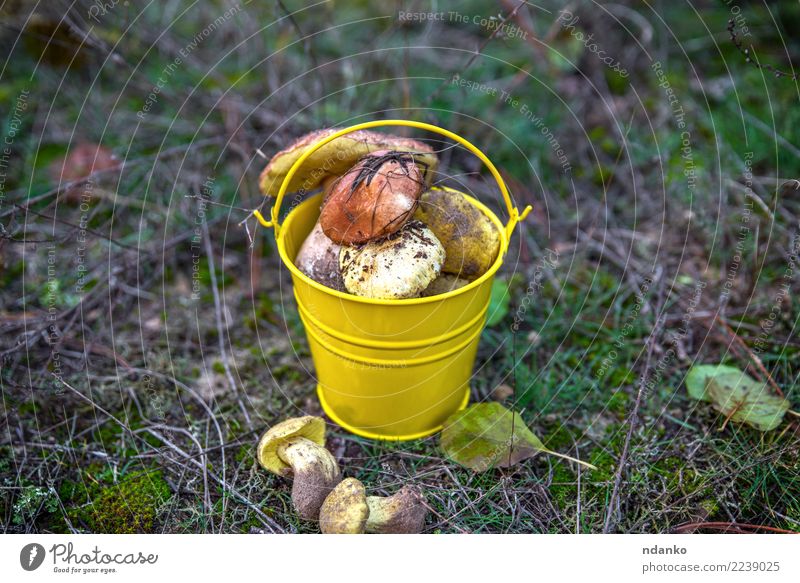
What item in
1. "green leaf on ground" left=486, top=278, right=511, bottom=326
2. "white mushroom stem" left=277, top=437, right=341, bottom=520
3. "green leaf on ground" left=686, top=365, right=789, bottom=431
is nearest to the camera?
"white mushroom stem" left=277, top=437, right=341, bottom=520

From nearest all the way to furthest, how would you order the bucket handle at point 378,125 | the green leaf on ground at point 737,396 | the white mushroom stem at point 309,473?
the bucket handle at point 378,125 < the white mushroom stem at point 309,473 < the green leaf on ground at point 737,396

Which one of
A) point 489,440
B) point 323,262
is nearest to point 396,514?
point 489,440

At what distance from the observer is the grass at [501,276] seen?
1928mm

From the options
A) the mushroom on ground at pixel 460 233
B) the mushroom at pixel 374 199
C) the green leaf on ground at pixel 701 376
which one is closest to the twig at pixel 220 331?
the mushroom at pixel 374 199

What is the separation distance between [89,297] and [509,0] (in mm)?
2799

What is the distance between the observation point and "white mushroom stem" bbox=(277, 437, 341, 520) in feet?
5.76

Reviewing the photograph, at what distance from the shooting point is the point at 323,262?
1866 mm

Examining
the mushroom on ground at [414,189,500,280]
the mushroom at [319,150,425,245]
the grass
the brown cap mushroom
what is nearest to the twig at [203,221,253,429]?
the grass

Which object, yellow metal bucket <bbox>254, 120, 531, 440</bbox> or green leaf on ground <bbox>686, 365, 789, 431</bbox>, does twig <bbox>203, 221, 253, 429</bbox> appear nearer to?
yellow metal bucket <bbox>254, 120, 531, 440</bbox>

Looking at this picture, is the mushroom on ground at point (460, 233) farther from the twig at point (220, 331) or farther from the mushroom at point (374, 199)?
the twig at point (220, 331)

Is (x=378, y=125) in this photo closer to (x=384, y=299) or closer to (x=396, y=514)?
(x=384, y=299)

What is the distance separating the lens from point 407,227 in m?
1.79

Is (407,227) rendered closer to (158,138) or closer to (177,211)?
(177,211)

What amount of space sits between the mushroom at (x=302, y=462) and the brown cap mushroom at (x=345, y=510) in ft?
0.17
